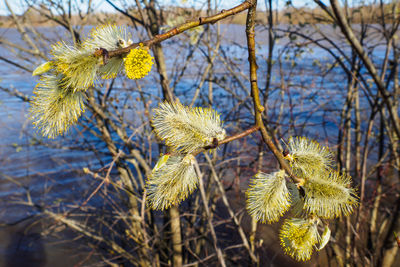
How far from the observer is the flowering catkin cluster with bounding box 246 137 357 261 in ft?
2.59

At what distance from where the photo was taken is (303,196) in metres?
0.81

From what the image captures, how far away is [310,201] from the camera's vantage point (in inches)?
31.0

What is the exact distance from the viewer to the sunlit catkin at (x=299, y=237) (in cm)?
83

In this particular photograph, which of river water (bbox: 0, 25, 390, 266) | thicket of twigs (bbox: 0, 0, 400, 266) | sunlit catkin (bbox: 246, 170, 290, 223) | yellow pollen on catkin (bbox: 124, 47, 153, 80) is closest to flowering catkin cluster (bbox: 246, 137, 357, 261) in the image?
sunlit catkin (bbox: 246, 170, 290, 223)

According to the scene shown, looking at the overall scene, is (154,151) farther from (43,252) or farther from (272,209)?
(272,209)

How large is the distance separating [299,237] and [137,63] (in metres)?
0.64

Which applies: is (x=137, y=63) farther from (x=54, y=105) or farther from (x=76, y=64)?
(x=54, y=105)

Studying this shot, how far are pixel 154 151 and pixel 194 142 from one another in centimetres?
581

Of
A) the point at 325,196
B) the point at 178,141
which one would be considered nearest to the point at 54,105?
the point at 178,141

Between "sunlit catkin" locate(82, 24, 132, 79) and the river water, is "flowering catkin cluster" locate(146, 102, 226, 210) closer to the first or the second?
"sunlit catkin" locate(82, 24, 132, 79)

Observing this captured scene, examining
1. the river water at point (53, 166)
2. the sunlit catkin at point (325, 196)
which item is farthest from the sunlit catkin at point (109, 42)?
A: the river water at point (53, 166)

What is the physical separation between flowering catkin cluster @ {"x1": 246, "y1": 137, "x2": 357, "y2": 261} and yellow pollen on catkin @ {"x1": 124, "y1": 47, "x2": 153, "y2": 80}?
0.42m

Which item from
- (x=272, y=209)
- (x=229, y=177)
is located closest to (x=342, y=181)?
(x=272, y=209)

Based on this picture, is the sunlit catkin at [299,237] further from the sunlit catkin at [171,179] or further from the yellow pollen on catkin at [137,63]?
the yellow pollen on catkin at [137,63]
